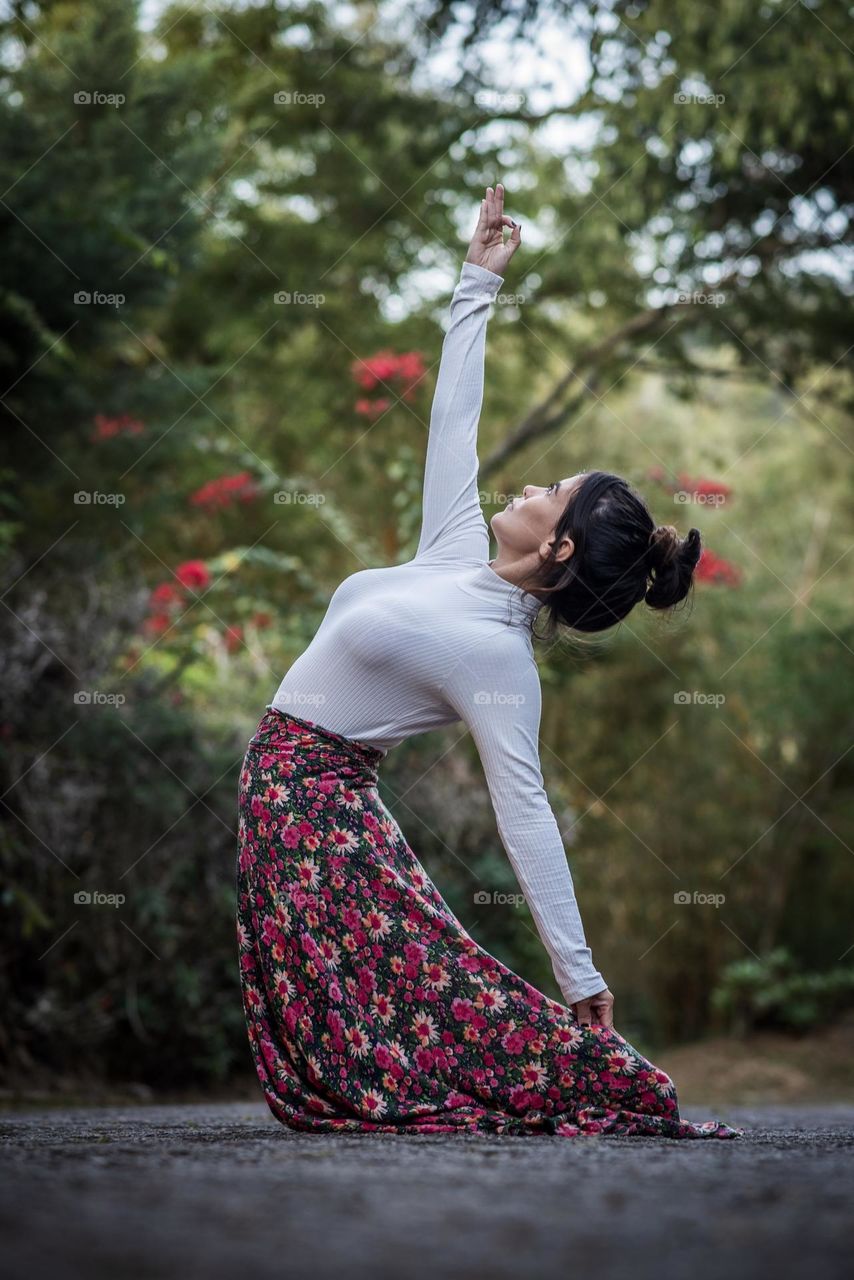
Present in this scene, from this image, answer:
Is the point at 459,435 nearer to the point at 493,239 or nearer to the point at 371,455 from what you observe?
the point at 493,239

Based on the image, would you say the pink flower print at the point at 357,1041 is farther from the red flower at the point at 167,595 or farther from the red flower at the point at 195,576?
the red flower at the point at 195,576

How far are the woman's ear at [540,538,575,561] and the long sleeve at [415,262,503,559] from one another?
18 centimetres

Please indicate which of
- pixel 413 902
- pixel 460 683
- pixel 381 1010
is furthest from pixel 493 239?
pixel 381 1010

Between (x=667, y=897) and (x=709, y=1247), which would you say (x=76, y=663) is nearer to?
(x=709, y=1247)

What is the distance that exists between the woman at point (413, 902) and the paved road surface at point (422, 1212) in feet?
1.12

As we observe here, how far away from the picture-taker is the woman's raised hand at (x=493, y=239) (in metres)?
2.96

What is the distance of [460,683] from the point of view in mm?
2539

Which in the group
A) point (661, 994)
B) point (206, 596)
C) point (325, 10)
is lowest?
point (661, 994)

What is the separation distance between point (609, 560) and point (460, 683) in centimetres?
41

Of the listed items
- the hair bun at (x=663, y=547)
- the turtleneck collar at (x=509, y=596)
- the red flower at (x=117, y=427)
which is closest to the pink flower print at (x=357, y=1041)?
the turtleneck collar at (x=509, y=596)

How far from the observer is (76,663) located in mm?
5488

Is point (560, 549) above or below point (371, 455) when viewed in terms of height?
below

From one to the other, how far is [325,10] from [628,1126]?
7696 millimetres

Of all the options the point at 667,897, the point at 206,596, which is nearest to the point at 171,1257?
the point at 206,596
